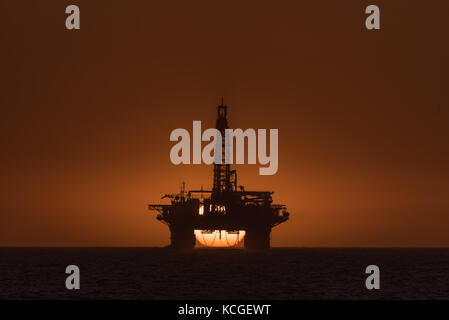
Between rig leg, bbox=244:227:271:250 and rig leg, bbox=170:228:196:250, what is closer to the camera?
rig leg, bbox=244:227:271:250

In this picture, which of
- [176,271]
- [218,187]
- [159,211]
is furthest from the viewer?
[159,211]

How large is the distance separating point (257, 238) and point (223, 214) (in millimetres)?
9050

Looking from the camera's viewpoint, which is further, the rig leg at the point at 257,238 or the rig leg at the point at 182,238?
the rig leg at the point at 182,238

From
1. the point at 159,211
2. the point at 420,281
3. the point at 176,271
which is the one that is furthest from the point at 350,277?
the point at 159,211

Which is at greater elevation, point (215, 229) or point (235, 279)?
point (215, 229)

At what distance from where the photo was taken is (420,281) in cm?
7262

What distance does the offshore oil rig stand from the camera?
471ft

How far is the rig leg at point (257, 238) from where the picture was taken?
492 feet

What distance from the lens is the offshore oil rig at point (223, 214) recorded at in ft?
471

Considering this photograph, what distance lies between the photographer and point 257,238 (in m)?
150
